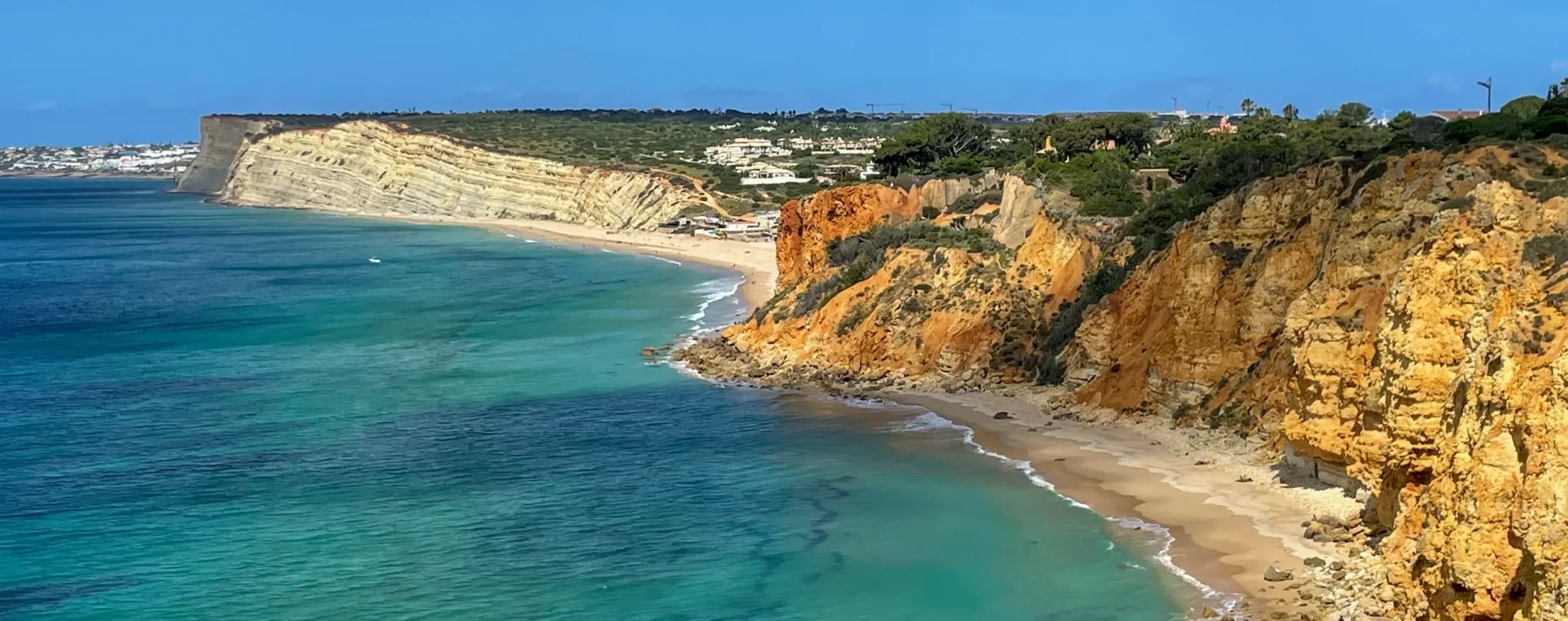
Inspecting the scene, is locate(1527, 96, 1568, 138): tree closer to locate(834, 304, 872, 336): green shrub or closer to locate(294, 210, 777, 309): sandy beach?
locate(834, 304, 872, 336): green shrub

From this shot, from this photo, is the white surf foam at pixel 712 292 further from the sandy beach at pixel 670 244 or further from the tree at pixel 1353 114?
the tree at pixel 1353 114

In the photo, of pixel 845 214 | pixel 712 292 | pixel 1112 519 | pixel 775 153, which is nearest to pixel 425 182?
pixel 775 153

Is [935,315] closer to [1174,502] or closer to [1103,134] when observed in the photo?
Result: [1174,502]

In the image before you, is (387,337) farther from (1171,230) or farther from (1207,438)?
(1207,438)

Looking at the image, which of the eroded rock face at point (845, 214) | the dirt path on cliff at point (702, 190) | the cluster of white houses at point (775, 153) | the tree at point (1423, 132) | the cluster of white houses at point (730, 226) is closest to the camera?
the tree at point (1423, 132)

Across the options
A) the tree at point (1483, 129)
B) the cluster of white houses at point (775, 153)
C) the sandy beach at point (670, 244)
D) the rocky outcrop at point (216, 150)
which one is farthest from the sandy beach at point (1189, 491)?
the rocky outcrop at point (216, 150)

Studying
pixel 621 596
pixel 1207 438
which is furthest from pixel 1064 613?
pixel 1207 438
